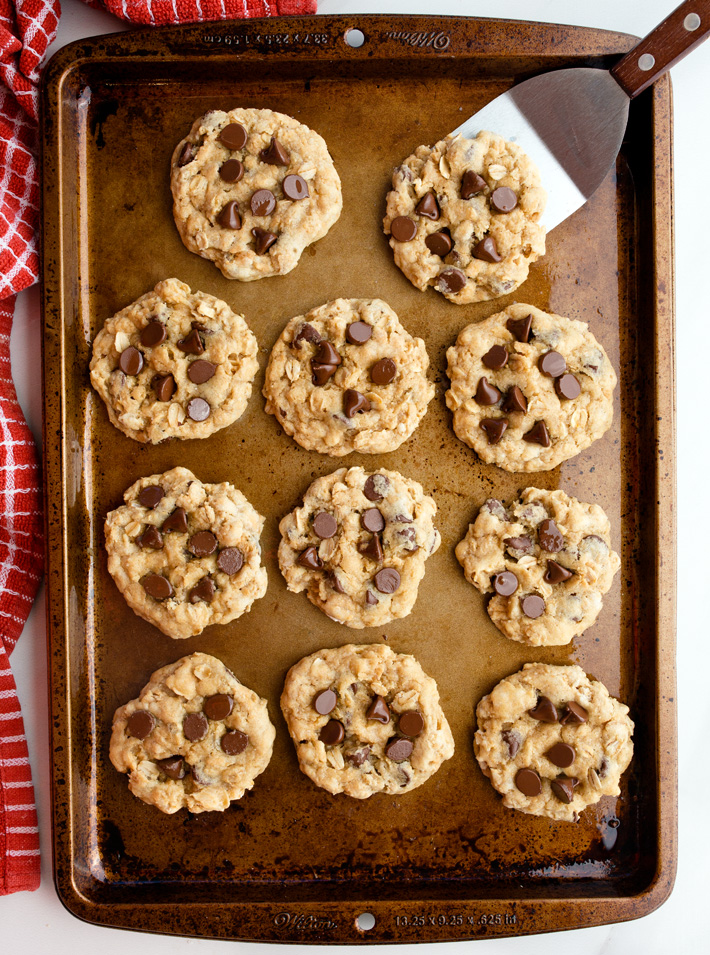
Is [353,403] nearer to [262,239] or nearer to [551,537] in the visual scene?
[262,239]

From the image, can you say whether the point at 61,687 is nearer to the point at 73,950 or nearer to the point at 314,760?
the point at 314,760

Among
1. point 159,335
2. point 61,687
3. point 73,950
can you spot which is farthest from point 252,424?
point 73,950

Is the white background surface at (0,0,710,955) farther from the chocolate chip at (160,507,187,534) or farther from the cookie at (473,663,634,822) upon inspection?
the chocolate chip at (160,507,187,534)

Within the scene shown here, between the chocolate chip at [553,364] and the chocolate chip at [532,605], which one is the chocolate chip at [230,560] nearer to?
the chocolate chip at [532,605]

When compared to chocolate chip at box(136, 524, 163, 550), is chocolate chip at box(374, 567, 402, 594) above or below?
below

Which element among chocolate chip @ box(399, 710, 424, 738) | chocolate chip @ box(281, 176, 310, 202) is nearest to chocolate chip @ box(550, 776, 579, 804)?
chocolate chip @ box(399, 710, 424, 738)

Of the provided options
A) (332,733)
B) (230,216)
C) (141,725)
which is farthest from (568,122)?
(141,725)

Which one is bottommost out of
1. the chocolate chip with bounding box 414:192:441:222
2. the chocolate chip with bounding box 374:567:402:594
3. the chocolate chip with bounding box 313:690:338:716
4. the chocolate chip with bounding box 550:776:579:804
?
Result: the chocolate chip with bounding box 550:776:579:804
